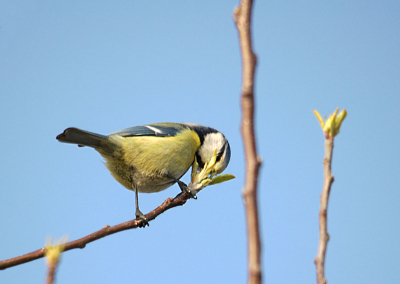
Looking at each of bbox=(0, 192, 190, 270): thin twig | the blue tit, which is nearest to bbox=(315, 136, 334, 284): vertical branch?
bbox=(0, 192, 190, 270): thin twig

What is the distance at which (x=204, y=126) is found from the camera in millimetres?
4285

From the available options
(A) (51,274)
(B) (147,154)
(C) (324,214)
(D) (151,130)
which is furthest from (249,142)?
(D) (151,130)

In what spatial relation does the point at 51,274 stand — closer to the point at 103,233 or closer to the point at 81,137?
the point at 103,233

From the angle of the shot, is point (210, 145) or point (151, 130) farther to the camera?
point (210, 145)

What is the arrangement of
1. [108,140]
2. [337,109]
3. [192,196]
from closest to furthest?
[337,109] < [192,196] < [108,140]

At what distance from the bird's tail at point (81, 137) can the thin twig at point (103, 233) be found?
781 millimetres

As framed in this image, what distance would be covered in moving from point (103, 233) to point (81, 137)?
111 cm

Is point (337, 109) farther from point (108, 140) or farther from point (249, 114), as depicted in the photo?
point (108, 140)

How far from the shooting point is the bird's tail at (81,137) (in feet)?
9.43

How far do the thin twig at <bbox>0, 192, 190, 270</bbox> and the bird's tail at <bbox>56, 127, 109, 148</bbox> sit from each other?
0.78 meters

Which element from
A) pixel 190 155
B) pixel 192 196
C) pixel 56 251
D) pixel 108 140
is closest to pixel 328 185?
pixel 56 251

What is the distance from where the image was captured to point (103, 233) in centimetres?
215

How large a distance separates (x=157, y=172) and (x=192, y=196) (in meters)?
0.95

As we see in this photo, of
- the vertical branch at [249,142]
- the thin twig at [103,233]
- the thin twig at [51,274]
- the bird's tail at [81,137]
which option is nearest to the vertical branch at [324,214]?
the vertical branch at [249,142]
